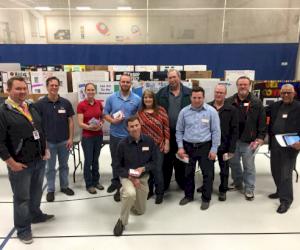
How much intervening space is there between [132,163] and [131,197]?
375 millimetres

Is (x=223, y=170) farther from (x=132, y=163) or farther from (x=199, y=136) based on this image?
(x=132, y=163)

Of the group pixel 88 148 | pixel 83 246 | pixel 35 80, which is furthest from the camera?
pixel 35 80

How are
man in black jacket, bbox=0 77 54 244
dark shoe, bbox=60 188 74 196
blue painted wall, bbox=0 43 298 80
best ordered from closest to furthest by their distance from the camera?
man in black jacket, bbox=0 77 54 244, dark shoe, bbox=60 188 74 196, blue painted wall, bbox=0 43 298 80

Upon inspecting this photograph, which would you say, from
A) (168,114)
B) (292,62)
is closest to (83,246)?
(168,114)

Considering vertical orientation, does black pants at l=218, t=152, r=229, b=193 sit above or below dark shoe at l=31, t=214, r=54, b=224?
above

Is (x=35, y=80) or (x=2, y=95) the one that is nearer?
(x=2, y=95)

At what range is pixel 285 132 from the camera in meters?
3.24

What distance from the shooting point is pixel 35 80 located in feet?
17.3

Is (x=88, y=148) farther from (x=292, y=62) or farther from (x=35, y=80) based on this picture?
(x=292, y=62)

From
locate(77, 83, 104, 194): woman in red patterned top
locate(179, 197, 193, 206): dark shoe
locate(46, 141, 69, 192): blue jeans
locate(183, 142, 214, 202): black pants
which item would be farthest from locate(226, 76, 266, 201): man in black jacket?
locate(46, 141, 69, 192): blue jeans

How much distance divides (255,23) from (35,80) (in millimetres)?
8468

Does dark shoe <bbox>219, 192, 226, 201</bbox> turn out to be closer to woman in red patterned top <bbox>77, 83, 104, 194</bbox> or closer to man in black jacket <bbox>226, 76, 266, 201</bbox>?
man in black jacket <bbox>226, 76, 266, 201</bbox>

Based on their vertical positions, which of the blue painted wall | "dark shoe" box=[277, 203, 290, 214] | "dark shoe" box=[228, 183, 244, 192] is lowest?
"dark shoe" box=[228, 183, 244, 192]

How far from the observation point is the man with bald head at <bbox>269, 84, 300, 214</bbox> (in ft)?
10.5
